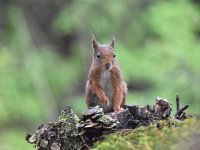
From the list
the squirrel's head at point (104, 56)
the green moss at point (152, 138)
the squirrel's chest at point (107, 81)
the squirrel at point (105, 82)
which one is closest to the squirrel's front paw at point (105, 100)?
the squirrel at point (105, 82)

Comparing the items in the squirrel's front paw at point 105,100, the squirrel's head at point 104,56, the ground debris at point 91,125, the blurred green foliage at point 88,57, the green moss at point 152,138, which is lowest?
the green moss at point 152,138

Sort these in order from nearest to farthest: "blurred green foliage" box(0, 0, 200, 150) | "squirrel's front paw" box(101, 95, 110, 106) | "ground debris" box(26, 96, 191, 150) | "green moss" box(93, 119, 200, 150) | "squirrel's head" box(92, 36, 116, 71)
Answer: "green moss" box(93, 119, 200, 150) → "ground debris" box(26, 96, 191, 150) → "squirrel's front paw" box(101, 95, 110, 106) → "squirrel's head" box(92, 36, 116, 71) → "blurred green foliage" box(0, 0, 200, 150)

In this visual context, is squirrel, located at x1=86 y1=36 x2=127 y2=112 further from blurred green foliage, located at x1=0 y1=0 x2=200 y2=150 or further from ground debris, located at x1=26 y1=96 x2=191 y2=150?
blurred green foliage, located at x1=0 y1=0 x2=200 y2=150

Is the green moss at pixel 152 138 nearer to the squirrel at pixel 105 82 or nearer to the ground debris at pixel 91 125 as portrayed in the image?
the ground debris at pixel 91 125

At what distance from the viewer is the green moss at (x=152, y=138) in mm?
2676

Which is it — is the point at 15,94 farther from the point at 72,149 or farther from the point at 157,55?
the point at 72,149

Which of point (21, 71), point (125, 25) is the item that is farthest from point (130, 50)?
point (21, 71)

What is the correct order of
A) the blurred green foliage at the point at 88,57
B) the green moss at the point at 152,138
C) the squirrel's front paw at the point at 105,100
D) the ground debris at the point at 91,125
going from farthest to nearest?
the blurred green foliage at the point at 88,57 → the squirrel's front paw at the point at 105,100 → the ground debris at the point at 91,125 → the green moss at the point at 152,138

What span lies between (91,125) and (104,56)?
1589 mm

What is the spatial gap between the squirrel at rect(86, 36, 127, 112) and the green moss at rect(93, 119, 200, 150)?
4.77 ft

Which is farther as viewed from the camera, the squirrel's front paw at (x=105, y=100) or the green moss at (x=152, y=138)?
the squirrel's front paw at (x=105, y=100)

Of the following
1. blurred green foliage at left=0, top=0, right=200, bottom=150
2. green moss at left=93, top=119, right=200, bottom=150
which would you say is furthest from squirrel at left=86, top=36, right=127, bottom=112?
blurred green foliage at left=0, top=0, right=200, bottom=150

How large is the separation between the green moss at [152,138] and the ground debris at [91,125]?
9 centimetres

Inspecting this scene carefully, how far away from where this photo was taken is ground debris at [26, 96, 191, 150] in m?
3.37
